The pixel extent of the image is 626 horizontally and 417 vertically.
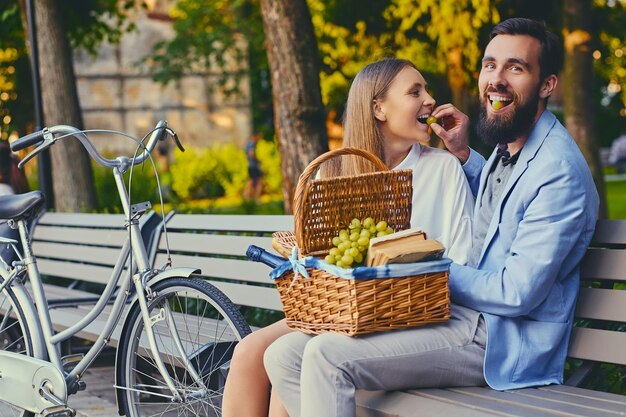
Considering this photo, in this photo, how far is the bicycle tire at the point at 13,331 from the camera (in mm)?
4605

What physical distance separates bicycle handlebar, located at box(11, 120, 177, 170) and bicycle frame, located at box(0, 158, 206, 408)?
55 mm

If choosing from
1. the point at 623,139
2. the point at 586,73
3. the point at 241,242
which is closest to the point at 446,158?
the point at 241,242

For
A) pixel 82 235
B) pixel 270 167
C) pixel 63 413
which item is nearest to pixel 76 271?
pixel 82 235

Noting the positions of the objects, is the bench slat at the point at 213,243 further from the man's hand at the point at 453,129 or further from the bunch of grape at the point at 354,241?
the bunch of grape at the point at 354,241

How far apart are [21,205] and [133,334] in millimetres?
905

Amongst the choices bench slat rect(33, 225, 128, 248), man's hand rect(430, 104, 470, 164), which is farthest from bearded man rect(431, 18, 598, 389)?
bench slat rect(33, 225, 128, 248)

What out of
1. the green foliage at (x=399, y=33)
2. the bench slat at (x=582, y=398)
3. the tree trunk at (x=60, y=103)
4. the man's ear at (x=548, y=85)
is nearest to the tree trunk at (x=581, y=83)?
the green foliage at (x=399, y=33)

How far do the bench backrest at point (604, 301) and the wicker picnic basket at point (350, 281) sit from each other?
60 cm

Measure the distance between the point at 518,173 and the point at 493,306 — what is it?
0.46 m

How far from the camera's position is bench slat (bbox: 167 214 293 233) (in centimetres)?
504

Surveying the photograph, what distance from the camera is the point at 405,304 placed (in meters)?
3.20

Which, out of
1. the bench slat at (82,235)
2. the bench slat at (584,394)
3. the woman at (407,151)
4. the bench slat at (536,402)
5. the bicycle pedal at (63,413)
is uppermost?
the woman at (407,151)

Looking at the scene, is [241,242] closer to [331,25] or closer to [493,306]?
[493,306]

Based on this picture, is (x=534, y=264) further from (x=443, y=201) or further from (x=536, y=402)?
(x=443, y=201)
